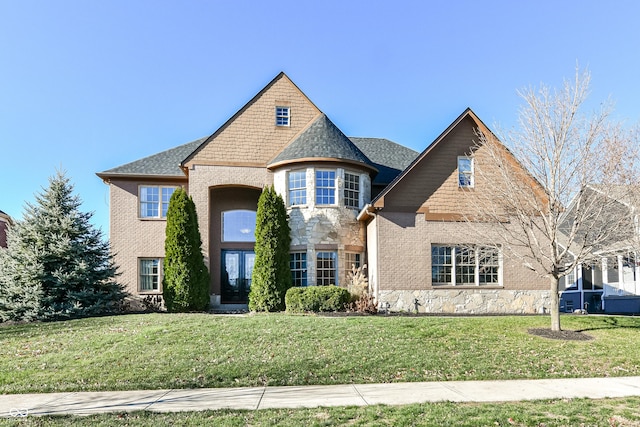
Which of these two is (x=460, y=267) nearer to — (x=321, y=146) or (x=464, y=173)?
(x=464, y=173)

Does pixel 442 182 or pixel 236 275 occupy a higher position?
pixel 442 182

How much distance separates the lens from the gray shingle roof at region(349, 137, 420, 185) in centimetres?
2255

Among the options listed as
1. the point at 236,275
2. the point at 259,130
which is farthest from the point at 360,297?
the point at 259,130

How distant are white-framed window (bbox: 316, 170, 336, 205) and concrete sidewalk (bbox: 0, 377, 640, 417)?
35.5 feet

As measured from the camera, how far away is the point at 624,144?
757 inches

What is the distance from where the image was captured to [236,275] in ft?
70.3

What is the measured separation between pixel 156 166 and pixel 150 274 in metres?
4.73

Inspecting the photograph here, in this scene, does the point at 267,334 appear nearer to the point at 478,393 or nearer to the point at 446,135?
the point at 478,393

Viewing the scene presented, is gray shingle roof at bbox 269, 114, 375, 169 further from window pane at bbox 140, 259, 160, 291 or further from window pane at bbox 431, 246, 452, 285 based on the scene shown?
window pane at bbox 140, 259, 160, 291

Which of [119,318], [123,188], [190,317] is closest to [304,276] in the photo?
[190,317]

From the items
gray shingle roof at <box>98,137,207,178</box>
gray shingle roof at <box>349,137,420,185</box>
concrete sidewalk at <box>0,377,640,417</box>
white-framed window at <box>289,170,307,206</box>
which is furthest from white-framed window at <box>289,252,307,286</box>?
concrete sidewalk at <box>0,377,640,417</box>

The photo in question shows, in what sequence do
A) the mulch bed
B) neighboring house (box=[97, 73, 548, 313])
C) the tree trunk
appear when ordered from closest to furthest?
the mulch bed
the tree trunk
neighboring house (box=[97, 73, 548, 313])

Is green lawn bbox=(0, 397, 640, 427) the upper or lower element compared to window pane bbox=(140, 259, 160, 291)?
lower

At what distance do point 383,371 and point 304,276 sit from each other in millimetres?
9367
